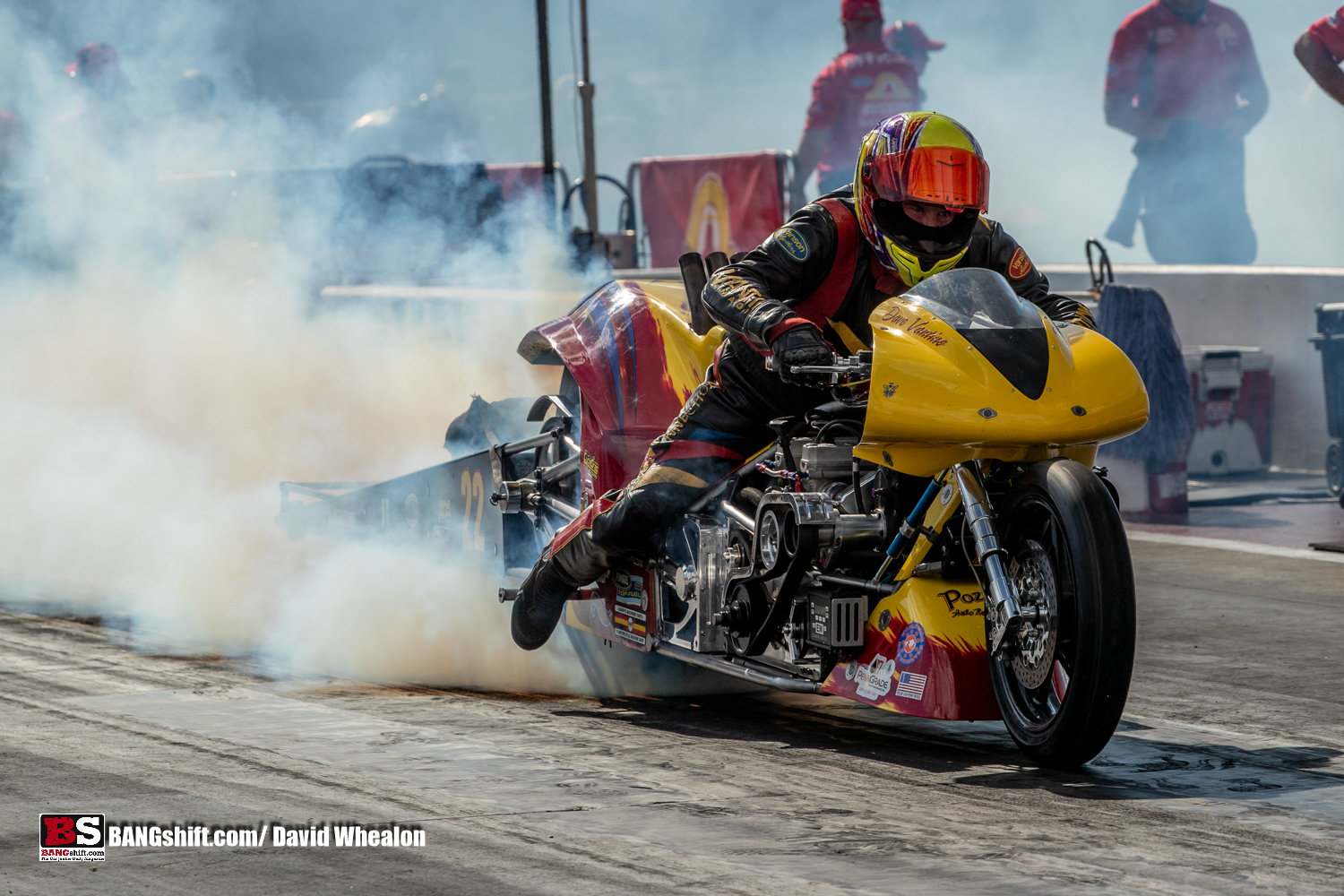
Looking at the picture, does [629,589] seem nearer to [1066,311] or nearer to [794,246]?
[794,246]

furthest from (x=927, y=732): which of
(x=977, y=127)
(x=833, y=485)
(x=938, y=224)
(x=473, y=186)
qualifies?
(x=977, y=127)

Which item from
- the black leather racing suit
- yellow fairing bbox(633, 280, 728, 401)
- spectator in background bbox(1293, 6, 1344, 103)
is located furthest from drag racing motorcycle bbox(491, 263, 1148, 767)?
spectator in background bbox(1293, 6, 1344, 103)

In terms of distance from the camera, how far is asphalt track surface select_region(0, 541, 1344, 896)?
3.65 metres

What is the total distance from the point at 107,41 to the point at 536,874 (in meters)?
12.7

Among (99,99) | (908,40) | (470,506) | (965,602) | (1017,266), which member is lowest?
(965,602)

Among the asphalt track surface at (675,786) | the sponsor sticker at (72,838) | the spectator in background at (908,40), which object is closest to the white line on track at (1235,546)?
the asphalt track surface at (675,786)

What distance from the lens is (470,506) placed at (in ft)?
23.2

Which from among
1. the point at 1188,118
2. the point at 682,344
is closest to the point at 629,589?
the point at 682,344

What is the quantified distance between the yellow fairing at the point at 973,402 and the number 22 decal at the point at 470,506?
264 cm

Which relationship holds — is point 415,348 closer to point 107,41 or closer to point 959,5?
point 107,41

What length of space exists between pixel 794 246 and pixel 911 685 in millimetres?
1348

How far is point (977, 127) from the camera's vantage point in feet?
88.0

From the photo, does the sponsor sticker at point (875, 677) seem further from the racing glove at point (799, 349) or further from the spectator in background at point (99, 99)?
the spectator in background at point (99, 99)

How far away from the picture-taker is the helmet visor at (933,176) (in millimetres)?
4930
